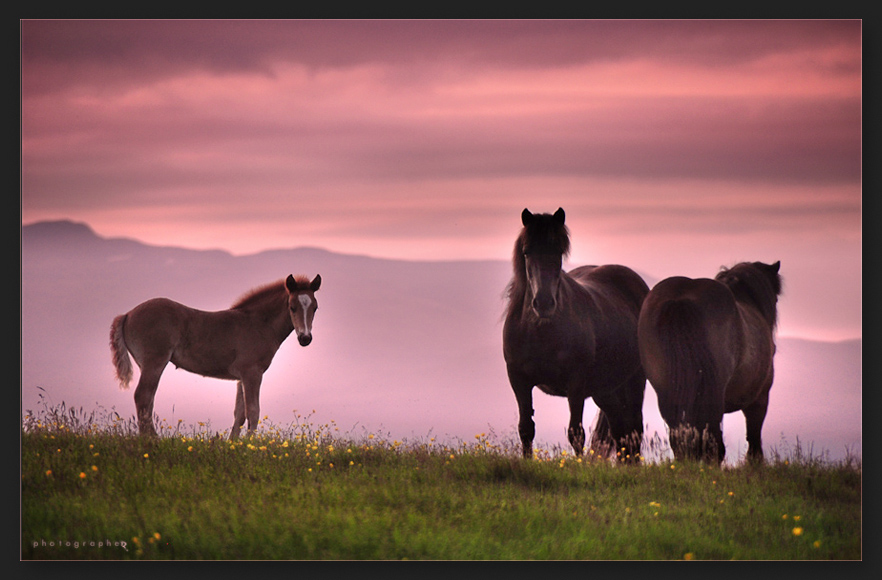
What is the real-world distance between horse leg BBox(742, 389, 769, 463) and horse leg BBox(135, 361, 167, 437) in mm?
5789

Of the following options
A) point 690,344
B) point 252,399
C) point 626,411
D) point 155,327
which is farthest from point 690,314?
point 155,327

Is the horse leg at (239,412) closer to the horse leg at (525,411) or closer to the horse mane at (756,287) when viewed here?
the horse leg at (525,411)

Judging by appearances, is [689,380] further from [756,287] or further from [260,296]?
[260,296]

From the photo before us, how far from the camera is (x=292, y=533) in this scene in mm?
6320

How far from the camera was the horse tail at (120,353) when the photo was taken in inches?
332

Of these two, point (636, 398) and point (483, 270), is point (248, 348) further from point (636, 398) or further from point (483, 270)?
point (636, 398)

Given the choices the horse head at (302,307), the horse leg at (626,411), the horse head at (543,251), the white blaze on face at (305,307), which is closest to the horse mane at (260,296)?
the horse head at (302,307)

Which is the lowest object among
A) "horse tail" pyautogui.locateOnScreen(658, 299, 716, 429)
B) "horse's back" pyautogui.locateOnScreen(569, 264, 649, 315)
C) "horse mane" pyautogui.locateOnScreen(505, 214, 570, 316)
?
"horse tail" pyautogui.locateOnScreen(658, 299, 716, 429)

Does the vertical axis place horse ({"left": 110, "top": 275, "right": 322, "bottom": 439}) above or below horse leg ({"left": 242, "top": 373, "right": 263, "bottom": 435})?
above

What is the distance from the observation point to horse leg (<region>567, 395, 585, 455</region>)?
8.16m

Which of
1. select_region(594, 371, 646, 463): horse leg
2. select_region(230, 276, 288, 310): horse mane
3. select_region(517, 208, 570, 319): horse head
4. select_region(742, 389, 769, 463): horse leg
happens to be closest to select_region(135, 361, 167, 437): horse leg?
select_region(230, 276, 288, 310): horse mane

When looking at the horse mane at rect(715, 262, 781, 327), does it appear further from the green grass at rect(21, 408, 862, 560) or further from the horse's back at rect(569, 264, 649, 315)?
the green grass at rect(21, 408, 862, 560)

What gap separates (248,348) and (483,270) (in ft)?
10.6

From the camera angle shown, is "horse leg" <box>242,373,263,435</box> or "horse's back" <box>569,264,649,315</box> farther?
"horse's back" <box>569,264,649,315</box>
